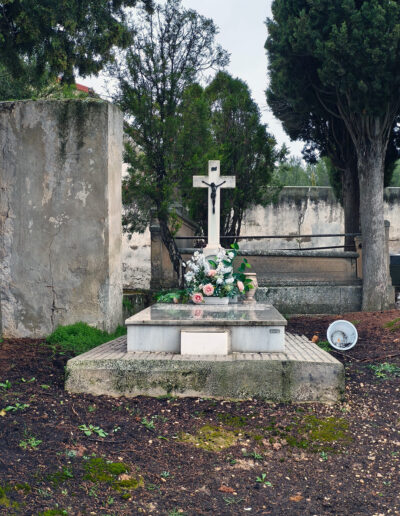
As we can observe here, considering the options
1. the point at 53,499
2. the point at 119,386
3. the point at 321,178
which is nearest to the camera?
the point at 53,499

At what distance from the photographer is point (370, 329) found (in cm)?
794

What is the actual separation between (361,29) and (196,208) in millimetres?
5122

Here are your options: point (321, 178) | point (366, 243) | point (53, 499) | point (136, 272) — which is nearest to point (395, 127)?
point (366, 243)

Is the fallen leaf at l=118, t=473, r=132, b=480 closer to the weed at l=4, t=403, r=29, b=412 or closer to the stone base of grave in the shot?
the weed at l=4, t=403, r=29, b=412

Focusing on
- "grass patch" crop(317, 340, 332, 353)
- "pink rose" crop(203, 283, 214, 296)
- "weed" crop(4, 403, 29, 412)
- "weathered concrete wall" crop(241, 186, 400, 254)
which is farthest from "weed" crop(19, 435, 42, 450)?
"weathered concrete wall" crop(241, 186, 400, 254)

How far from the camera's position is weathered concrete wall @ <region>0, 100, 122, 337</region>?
6.78 m

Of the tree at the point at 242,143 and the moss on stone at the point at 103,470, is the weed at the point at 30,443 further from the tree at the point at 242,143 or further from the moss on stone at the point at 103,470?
the tree at the point at 242,143

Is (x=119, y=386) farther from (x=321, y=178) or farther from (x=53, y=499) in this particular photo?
(x=321, y=178)

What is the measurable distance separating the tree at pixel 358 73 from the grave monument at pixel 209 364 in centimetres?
534

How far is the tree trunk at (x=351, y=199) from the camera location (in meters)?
11.6

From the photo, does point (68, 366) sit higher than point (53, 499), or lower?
higher

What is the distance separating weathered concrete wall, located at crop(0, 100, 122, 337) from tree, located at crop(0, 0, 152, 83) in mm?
1629

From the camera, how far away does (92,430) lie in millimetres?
4082

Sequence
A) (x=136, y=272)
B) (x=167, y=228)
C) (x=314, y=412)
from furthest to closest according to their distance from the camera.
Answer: (x=136, y=272) → (x=167, y=228) → (x=314, y=412)
